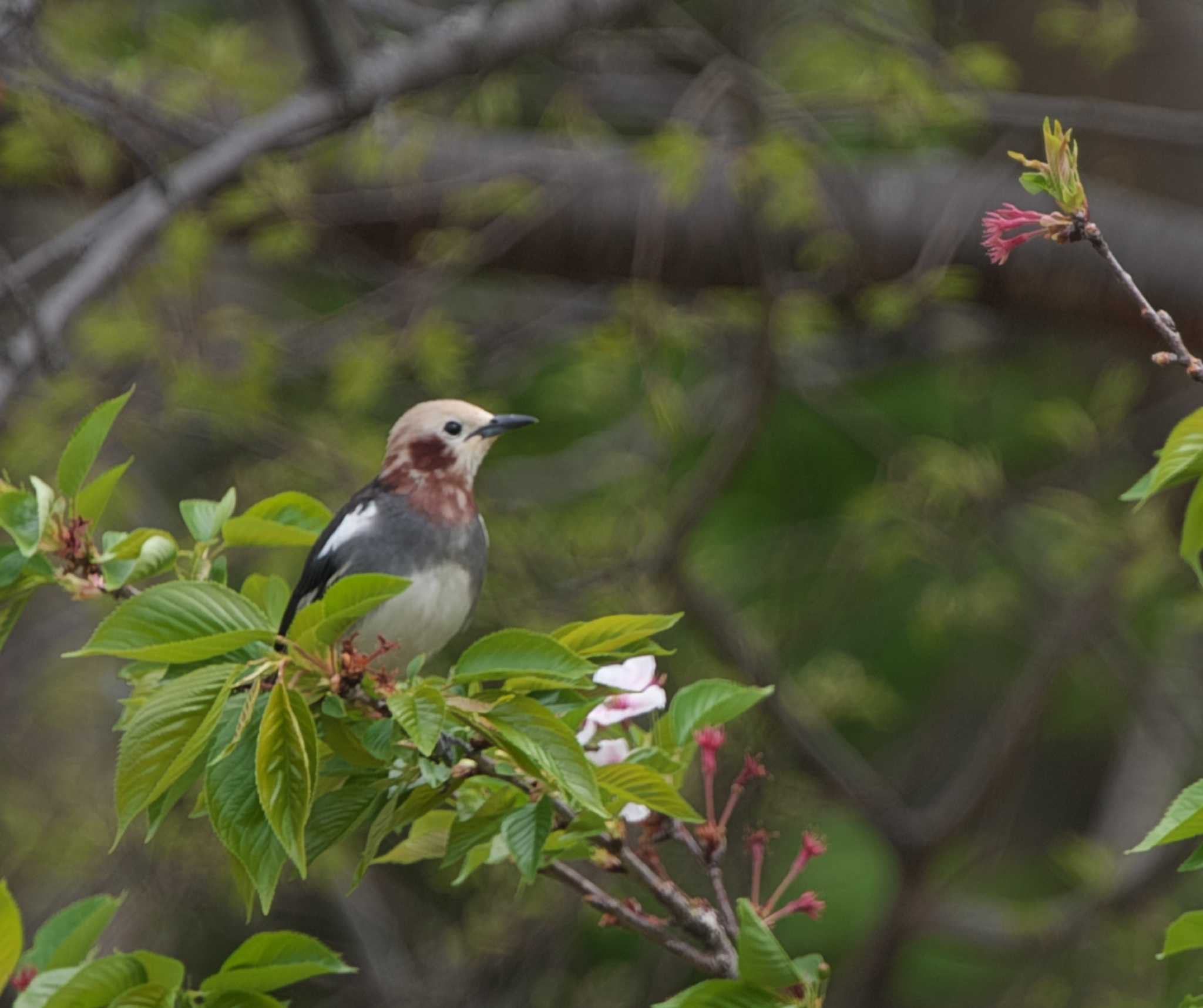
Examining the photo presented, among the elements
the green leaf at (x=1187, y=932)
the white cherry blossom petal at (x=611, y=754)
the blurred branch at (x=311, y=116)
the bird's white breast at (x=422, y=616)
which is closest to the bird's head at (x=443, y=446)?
the bird's white breast at (x=422, y=616)

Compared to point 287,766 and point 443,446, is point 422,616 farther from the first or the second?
point 287,766

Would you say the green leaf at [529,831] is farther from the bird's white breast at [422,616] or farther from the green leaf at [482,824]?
the bird's white breast at [422,616]

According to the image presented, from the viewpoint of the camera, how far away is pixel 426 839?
8.14 feet

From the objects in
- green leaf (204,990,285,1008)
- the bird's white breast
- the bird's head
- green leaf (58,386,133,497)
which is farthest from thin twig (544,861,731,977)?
the bird's head

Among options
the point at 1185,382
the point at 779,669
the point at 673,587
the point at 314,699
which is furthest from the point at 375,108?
the point at 1185,382

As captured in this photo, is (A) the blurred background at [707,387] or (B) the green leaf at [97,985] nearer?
(B) the green leaf at [97,985]

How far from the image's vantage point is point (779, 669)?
5.99 metres

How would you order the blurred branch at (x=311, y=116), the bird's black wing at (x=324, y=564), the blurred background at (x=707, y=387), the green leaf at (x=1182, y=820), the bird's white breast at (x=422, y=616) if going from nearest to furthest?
the green leaf at (x=1182, y=820) < the bird's white breast at (x=422, y=616) < the bird's black wing at (x=324, y=564) < the blurred branch at (x=311, y=116) < the blurred background at (x=707, y=387)

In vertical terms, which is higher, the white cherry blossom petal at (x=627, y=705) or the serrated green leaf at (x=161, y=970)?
the white cherry blossom petal at (x=627, y=705)

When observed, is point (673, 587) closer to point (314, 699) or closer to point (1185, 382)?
point (1185, 382)

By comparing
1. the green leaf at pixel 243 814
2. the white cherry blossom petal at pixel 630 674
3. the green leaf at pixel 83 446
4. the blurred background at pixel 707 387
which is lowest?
the blurred background at pixel 707 387

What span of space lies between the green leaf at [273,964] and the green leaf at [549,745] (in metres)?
0.47

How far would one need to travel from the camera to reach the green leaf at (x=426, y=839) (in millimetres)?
2426

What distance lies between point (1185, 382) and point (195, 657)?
236 inches
